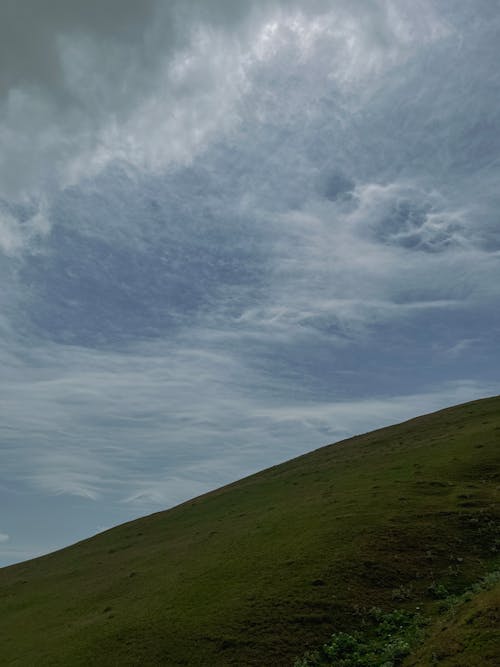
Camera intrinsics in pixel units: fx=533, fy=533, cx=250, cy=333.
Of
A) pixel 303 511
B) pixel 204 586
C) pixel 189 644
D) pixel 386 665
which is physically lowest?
pixel 386 665

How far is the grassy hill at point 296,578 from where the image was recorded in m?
28.8

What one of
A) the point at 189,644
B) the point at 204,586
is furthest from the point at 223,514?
the point at 189,644

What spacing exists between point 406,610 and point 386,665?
6.44m

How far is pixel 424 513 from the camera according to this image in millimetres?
41062

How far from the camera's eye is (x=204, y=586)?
36.9 m

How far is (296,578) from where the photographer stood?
34312 millimetres

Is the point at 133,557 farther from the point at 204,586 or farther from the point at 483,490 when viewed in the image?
the point at 483,490

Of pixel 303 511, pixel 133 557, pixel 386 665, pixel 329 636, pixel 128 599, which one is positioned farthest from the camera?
pixel 133 557

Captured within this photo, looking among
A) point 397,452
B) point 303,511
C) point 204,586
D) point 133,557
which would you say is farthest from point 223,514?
point 204,586

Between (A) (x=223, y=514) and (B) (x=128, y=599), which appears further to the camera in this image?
(A) (x=223, y=514)

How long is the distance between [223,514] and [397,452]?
22477 millimetres

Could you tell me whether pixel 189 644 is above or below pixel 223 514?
below

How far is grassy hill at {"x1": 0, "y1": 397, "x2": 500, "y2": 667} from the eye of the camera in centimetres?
2877

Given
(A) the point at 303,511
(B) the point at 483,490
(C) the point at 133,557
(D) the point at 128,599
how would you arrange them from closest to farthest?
1. (D) the point at 128,599
2. (B) the point at 483,490
3. (A) the point at 303,511
4. (C) the point at 133,557
